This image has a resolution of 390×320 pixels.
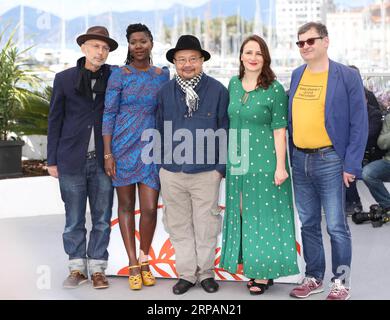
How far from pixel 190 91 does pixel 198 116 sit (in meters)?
0.16

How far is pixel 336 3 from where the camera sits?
20375 mm

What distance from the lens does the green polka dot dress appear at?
4.22 metres

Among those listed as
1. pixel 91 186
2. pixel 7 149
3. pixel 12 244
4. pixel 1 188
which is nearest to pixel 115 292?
pixel 91 186

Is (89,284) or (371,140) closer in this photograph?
(89,284)

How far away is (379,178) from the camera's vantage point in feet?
21.9

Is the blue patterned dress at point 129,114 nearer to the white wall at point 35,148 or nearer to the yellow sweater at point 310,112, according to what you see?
the yellow sweater at point 310,112

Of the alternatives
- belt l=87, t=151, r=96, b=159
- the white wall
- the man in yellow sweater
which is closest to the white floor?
the man in yellow sweater

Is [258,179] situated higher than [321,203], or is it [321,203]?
[258,179]

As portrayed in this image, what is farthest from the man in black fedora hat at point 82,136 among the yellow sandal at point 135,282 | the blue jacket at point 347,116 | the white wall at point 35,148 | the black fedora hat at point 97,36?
the white wall at point 35,148

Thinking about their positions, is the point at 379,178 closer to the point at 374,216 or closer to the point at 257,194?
the point at 374,216

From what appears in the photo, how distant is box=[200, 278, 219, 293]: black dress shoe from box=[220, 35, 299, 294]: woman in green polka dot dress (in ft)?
0.46

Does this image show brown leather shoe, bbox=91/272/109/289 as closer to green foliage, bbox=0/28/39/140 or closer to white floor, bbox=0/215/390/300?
white floor, bbox=0/215/390/300

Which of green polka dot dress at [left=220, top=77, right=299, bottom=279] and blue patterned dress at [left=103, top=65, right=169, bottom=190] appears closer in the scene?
green polka dot dress at [left=220, top=77, right=299, bottom=279]

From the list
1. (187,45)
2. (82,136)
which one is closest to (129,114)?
(82,136)
